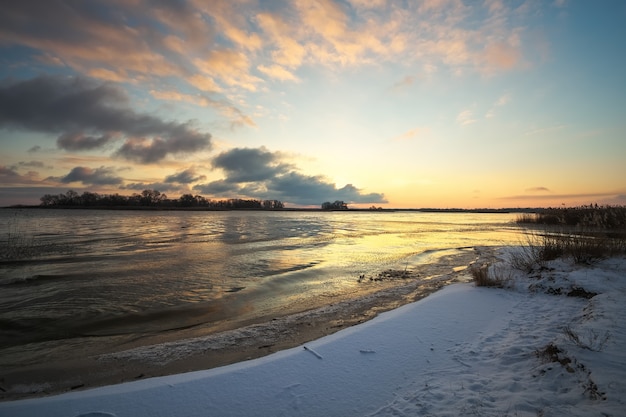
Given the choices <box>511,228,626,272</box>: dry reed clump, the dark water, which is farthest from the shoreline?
<box>511,228,626,272</box>: dry reed clump

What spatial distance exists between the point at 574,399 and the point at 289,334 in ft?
14.2

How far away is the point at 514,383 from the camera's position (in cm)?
336

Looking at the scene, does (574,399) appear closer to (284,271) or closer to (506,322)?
(506,322)

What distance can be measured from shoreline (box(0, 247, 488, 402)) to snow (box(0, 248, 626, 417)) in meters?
0.77

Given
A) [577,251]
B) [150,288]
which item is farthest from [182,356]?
[577,251]

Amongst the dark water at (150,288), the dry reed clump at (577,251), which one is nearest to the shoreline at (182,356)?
the dark water at (150,288)

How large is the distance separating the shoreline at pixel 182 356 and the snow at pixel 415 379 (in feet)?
2.52

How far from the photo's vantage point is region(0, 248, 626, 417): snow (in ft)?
9.93

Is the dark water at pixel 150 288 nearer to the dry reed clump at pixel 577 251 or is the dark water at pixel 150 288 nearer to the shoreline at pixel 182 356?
the shoreline at pixel 182 356

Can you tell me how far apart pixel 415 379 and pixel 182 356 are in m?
3.77

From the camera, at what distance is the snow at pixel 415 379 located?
3025 millimetres

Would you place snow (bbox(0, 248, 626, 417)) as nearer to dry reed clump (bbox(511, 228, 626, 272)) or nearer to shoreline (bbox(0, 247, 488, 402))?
shoreline (bbox(0, 247, 488, 402))

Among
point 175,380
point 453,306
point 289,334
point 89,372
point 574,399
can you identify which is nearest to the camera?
point 574,399

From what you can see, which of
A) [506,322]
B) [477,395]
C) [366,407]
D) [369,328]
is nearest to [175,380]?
[366,407]
